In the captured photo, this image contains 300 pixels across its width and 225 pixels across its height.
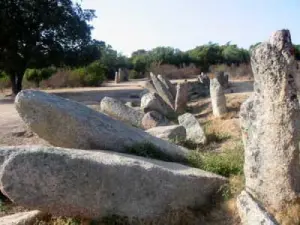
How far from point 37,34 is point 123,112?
434 inches

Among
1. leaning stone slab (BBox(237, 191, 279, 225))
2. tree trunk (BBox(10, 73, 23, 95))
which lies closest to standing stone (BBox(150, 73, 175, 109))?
tree trunk (BBox(10, 73, 23, 95))

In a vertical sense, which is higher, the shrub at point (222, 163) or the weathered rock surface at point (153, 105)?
the weathered rock surface at point (153, 105)

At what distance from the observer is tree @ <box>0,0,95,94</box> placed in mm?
19219

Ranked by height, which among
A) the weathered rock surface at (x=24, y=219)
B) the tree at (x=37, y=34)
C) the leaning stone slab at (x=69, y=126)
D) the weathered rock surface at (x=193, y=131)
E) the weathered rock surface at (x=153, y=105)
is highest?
the tree at (x=37, y=34)

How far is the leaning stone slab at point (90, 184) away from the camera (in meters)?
4.15

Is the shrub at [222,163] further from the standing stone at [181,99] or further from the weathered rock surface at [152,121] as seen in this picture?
the standing stone at [181,99]

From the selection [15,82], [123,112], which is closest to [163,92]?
[123,112]

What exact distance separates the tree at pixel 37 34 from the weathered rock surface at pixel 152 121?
426 inches

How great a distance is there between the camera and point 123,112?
10281 mm

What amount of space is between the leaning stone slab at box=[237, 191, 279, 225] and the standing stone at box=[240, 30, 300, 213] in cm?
21

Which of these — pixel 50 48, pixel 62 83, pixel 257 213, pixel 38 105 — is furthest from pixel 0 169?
pixel 62 83

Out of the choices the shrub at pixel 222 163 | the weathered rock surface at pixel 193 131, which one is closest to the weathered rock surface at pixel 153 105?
the weathered rock surface at pixel 193 131

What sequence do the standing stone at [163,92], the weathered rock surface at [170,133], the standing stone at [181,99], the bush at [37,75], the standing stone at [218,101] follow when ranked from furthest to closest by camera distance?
the bush at [37,75] < the standing stone at [163,92] < the standing stone at [181,99] < the standing stone at [218,101] < the weathered rock surface at [170,133]

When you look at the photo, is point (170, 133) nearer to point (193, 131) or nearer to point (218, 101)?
point (193, 131)
